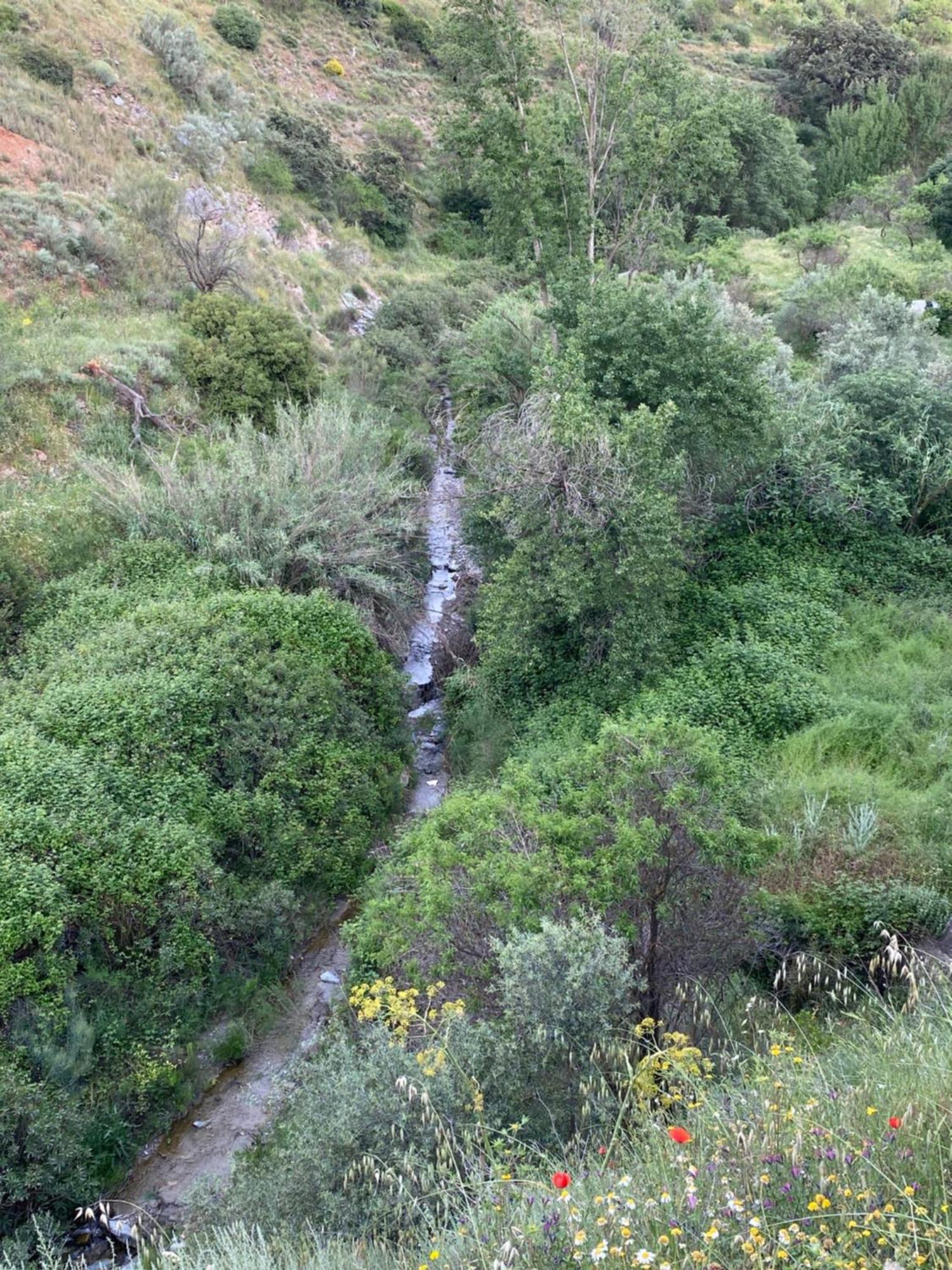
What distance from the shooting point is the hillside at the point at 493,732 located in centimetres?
475


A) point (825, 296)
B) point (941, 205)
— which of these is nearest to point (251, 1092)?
point (825, 296)

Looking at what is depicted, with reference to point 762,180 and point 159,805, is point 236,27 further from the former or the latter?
point 159,805

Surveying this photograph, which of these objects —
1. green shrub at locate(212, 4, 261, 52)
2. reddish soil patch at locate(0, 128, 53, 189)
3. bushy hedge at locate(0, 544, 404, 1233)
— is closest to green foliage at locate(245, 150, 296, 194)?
reddish soil patch at locate(0, 128, 53, 189)

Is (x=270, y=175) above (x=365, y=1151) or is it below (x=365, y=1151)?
above

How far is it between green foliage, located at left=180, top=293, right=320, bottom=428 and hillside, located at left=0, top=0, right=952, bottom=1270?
5.0 inches

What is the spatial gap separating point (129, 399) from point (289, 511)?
5.82m

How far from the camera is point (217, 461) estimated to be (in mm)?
14789


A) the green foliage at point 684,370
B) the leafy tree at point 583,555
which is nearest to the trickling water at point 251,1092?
the leafy tree at point 583,555

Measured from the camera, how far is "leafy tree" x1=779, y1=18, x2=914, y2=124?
38406 millimetres

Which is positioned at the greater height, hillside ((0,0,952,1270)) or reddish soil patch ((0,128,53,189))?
reddish soil patch ((0,128,53,189))

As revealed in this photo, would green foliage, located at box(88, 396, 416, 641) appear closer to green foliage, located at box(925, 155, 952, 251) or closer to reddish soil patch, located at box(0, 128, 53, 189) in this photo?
reddish soil patch, located at box(0, 128, 53, 189)

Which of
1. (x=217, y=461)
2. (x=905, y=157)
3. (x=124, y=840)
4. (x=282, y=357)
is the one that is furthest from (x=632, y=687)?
(x=905, y=157)

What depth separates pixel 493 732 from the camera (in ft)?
39.8

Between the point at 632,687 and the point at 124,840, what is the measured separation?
→ 5870 mm
